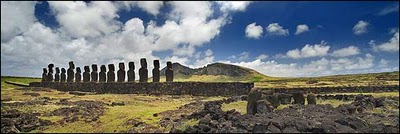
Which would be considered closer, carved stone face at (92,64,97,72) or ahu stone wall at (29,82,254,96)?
ahu stone wall at (29,82,254,96)

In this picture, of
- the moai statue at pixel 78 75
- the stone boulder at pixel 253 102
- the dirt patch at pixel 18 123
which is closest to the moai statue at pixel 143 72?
the moai statue at pixel 78 75

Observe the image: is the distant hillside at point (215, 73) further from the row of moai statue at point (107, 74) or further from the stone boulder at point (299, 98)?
the stone boulder at point (299, 98)

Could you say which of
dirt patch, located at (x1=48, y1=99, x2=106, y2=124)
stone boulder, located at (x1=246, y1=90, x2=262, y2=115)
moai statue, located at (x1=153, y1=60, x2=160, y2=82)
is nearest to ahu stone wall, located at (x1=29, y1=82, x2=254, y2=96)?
moai statue, located at (x1=153, y1=60, x2=160, y2=82)

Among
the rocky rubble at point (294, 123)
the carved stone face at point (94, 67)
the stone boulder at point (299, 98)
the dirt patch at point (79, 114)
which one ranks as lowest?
the rocky rubble at point (294, 123)

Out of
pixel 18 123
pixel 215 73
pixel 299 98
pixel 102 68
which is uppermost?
pixel 215 73

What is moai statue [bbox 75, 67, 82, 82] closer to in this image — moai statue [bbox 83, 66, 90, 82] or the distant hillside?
moai statue [bbox 83, 66, 90, 82]

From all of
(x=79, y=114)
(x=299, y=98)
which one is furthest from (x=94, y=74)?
(x=299, y=98)

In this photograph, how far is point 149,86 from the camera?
41.6 metres

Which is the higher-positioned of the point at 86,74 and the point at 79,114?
the point at 86,74

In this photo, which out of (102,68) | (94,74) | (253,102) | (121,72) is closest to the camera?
(253,102)

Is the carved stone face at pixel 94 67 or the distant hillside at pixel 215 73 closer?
the carved stone face at pixel 94 67

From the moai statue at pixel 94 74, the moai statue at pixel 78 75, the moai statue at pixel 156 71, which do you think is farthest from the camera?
the moai statue at pixel 78 75

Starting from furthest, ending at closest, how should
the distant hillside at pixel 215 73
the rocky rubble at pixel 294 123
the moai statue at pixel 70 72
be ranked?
the distant hillside at pixel 215 73, the moai statue at pixel 70 72, the rocky rubble at pixel 294 123

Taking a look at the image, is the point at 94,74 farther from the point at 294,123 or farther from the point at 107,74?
the point at 294,123
